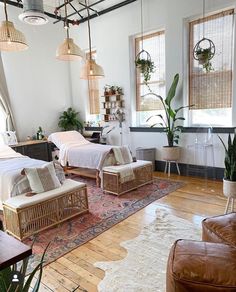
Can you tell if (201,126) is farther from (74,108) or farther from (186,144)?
(74,108)

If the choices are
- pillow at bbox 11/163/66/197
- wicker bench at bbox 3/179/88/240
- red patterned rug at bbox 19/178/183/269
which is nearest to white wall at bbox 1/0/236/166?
red patterned rug at bbox 19/178/183/269

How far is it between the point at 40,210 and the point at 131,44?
13.8ft

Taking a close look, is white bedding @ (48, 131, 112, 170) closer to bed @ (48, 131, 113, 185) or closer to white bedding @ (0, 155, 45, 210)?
bed @ (48, 131, 113, 185)

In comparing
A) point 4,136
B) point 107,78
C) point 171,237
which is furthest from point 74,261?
point 107,78

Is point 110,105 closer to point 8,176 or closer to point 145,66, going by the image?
point 145,66

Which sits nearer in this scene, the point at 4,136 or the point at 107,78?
the point at 4,136

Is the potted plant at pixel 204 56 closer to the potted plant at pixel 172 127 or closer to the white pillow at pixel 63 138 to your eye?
the potted plant at pixel 172 127

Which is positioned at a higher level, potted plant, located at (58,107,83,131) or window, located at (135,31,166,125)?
window, located at (135,31,166,125)

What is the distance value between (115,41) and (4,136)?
3.30m

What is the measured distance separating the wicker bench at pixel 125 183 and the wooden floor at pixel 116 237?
1.97 feet

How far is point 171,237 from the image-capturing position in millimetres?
2535

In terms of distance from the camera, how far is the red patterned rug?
8.09 feet

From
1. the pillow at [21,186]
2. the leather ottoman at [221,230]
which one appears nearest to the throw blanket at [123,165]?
the pillow at [21,186]

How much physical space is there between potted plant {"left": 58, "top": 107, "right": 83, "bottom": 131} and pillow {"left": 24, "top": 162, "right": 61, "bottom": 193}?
3.49 m
